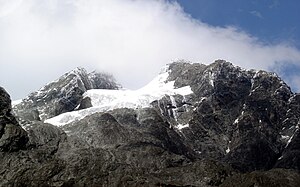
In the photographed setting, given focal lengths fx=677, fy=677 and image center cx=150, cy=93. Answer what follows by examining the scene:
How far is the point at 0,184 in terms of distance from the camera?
19675 cm

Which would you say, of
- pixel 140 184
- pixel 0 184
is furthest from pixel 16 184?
pixel 140 184

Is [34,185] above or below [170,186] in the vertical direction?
below

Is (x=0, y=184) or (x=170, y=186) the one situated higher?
(x=170, y=186)

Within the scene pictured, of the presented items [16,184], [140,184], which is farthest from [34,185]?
[140,184]

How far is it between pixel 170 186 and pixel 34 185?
4011 centimetres

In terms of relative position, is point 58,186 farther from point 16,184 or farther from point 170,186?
point 170,186

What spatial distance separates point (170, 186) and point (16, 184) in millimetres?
45359

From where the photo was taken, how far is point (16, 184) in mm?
199625

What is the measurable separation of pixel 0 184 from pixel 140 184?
40.7 meters

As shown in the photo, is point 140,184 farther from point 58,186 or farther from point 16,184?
point 16,184

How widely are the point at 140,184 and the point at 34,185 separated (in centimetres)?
3140

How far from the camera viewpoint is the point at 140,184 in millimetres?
197500

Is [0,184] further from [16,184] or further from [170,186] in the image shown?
[170,186]

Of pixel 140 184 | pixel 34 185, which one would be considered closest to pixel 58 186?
pixel 34 185
